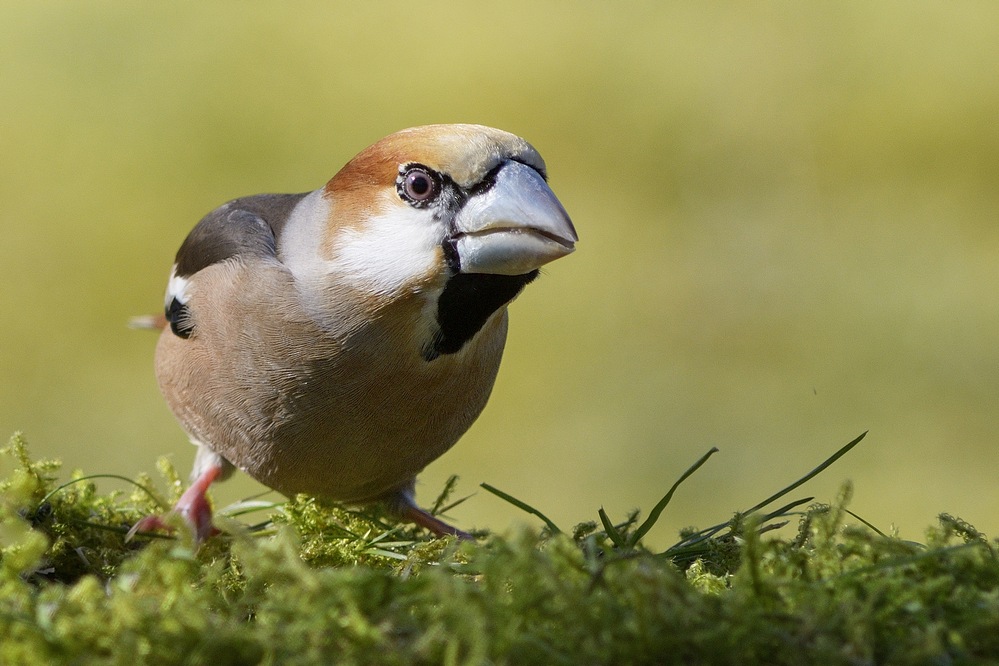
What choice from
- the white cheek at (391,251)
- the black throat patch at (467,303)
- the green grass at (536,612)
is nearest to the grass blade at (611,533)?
the green grass at (536,612)

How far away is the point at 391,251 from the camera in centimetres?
340

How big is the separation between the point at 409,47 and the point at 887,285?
6.34 metres

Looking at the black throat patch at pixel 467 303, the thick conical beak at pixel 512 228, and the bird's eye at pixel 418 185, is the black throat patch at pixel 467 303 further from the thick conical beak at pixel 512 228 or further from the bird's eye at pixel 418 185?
the bird's eye at pixel 418 185

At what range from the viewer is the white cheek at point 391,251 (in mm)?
3311

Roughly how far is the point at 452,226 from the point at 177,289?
167cm

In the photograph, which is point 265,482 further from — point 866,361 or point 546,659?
point 866,361

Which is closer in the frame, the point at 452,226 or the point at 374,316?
the point at 452,226

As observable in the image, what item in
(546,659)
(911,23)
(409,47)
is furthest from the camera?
(409,47)

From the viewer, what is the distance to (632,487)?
806cm

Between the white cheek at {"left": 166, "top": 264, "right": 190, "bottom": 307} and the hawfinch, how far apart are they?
21 centimetres

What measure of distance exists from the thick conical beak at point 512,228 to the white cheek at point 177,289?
1.46m

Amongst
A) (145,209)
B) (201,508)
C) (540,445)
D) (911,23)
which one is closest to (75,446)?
(145,209)

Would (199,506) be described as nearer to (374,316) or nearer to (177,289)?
(177,289)

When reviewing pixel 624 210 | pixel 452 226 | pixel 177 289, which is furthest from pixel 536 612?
pixel 624 210
